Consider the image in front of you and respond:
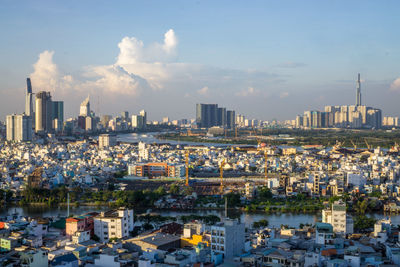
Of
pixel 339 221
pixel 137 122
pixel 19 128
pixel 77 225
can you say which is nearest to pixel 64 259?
pixel 77 225

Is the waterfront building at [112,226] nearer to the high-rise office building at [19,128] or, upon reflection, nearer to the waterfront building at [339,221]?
the waterfront building at [339,221]

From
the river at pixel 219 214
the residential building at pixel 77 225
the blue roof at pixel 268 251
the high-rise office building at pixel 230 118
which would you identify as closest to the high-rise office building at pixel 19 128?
the river at pixel 219 214

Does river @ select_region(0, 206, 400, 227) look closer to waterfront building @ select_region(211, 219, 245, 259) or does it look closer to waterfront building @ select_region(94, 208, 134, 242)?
waterfront building @ select_region(94, 208, 134, 242)

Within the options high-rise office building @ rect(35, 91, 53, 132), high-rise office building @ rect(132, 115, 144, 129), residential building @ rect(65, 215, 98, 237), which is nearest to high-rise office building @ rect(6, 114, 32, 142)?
high-rise office building @ rect(35, 91, 53, 132)

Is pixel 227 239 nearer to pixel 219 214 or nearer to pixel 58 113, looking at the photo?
pixel 219 214

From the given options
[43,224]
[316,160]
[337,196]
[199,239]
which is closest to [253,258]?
[199,239]
